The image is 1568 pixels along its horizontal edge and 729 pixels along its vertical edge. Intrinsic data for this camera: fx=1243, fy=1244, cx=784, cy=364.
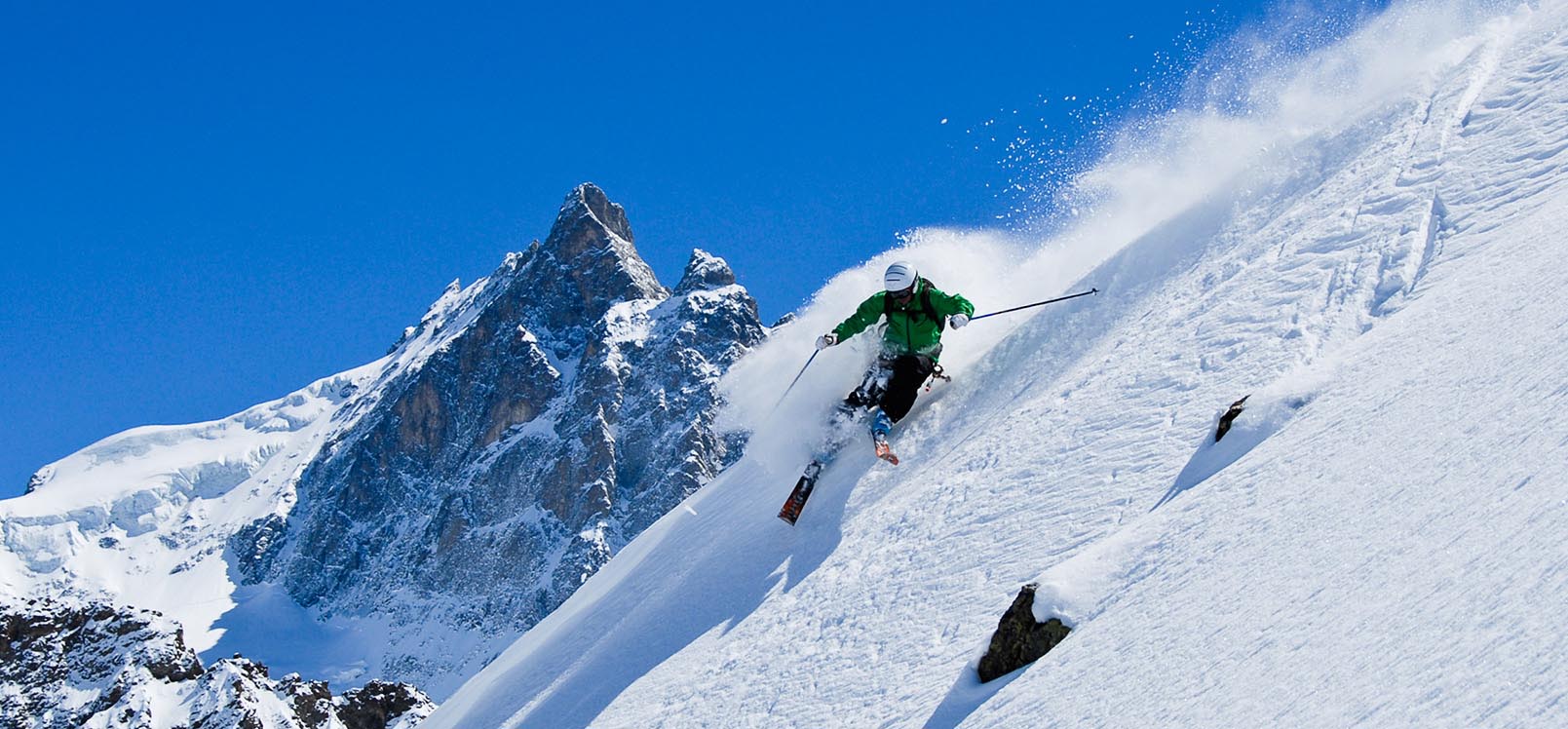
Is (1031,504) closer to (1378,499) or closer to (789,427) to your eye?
(1378,499)

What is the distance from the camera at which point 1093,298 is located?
13.7m

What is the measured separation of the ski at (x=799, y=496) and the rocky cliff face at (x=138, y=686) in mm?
84772

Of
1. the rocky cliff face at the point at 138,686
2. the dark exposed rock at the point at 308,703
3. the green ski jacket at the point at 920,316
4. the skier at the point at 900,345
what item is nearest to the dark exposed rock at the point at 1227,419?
the skier at the point at 900,345

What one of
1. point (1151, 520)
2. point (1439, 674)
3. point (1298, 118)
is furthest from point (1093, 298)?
point (1439, 674)

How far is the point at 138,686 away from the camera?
92.8 m

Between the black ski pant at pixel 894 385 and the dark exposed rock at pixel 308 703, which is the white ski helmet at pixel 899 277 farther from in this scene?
the dark exposed rock at pixel 308 703

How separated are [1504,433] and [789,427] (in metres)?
8.98

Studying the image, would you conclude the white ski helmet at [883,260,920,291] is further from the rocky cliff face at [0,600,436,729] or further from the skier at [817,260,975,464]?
the rocky cliff face at [0,600,436,729]

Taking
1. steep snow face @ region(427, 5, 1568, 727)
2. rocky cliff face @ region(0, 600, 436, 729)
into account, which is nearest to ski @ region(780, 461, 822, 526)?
steep snow face @ region(427, 5, 1568, 727)

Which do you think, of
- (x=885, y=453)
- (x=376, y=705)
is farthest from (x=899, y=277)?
(x=376, y=705)

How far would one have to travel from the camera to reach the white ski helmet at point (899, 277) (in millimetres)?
12914

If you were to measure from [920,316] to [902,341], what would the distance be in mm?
330

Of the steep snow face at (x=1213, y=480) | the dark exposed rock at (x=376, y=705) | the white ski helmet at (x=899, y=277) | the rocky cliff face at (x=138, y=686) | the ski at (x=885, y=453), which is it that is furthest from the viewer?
the dark exposed rock at (x=376, y=705)

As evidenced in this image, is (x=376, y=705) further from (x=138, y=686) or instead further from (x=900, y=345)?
(x=900, y=345)
